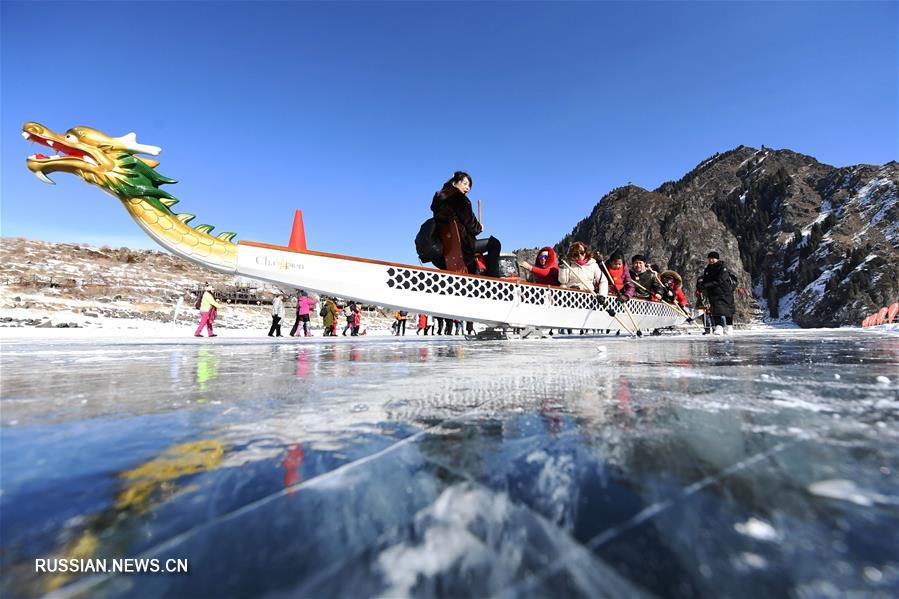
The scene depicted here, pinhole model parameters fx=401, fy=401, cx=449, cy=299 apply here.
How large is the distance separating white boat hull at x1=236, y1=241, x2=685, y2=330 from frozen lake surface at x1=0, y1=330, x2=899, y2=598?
3.78m

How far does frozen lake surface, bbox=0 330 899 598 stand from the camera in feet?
1.33

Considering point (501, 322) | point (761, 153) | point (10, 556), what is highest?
point (761, 153)

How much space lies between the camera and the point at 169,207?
4.76 metres

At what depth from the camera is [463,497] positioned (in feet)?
1.88

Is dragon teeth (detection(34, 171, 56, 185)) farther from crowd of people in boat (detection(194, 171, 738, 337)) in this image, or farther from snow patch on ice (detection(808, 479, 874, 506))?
snow patch on ice (detection(808, 479, 874, 506))

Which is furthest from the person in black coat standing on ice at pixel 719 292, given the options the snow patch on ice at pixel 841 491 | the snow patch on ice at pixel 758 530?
the snow patch on ice at pixel 758 530

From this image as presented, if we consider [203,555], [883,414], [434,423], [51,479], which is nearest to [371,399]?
[434,423]

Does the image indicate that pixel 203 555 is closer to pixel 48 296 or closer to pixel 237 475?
pixel 237 475

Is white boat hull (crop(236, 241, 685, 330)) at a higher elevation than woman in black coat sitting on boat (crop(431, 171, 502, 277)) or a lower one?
lower

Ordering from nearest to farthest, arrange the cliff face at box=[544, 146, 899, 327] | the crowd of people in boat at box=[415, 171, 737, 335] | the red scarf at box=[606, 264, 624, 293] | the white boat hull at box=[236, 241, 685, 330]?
the white boat hull at box=[236, 241, 685, 330], the crowd of people in boat at box=[415, 171, 737, 335], the red scarf at box=[606, 264, 624, 293], the cliff face at box=[544, 146, 899, 327]

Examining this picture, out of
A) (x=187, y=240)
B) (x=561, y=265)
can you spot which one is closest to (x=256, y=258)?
(x=187, y=240)

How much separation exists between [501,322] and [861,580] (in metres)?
6.15

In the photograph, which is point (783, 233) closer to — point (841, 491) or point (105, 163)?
Result: point (105, 163)

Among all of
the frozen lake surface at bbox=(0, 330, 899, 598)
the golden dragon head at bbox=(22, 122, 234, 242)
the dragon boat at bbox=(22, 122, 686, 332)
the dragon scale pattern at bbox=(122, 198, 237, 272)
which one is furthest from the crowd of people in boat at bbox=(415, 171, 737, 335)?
the frozen lake surface at bbox=(0, 330, 899, 598)
